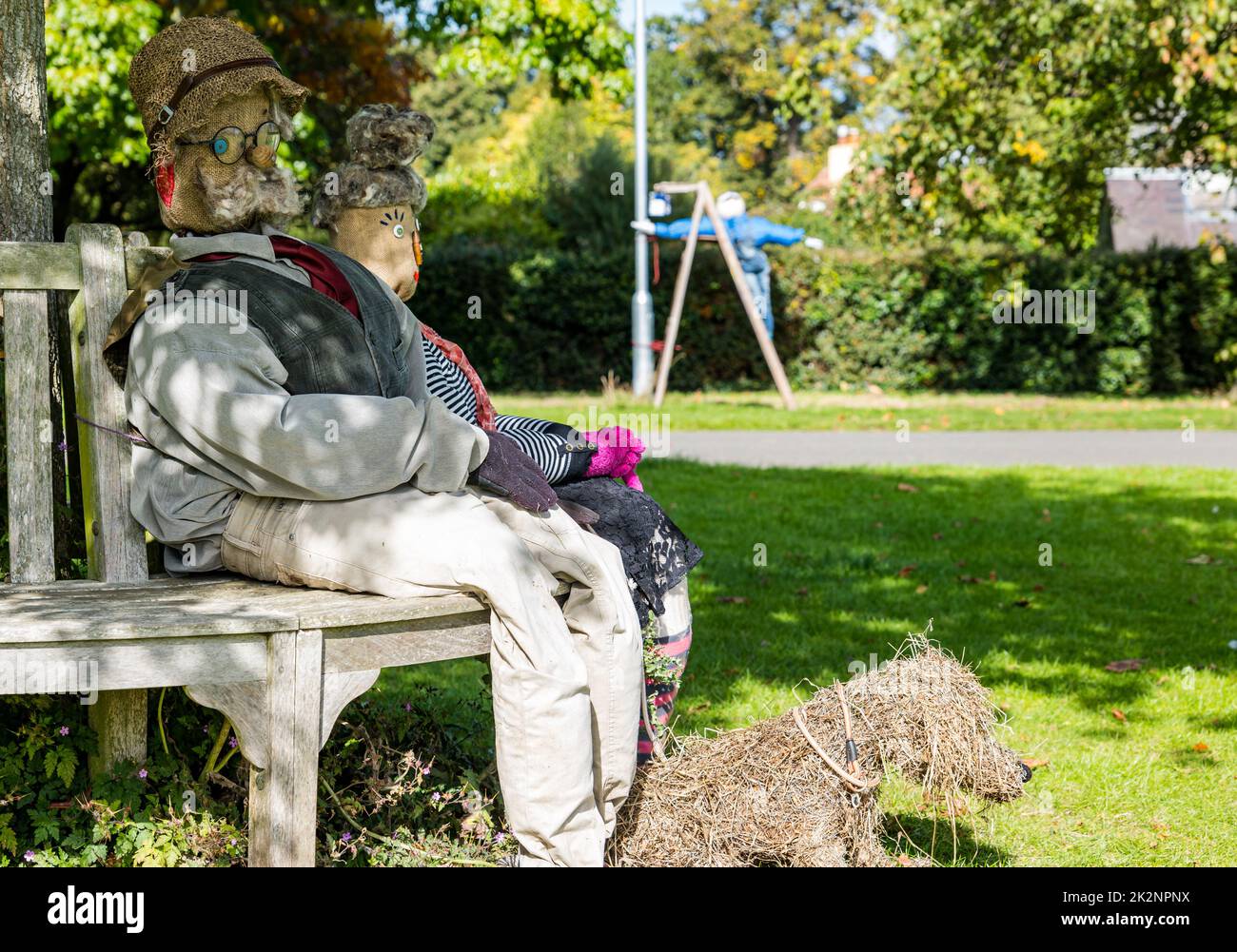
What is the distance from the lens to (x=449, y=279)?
17953 mm

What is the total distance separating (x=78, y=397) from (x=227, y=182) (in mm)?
592

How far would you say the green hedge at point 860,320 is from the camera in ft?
58.7

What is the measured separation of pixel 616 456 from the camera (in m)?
3.48

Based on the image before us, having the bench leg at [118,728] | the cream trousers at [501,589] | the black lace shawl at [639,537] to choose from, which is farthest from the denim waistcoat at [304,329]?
the bench leg at [118,728]

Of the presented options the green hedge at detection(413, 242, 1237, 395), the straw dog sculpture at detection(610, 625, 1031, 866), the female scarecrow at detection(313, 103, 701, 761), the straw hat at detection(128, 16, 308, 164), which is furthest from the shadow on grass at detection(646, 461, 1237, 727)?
the green hedge at detection(413, 242, 1237, 395)

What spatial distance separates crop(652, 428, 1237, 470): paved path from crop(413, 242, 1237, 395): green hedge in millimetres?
5075

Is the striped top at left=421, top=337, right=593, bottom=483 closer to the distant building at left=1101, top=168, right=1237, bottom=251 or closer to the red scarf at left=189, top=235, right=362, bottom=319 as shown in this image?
the red scarf at left=189, top=235, right=362, bottom=319

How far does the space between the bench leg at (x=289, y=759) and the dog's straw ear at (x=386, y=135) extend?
134 cm

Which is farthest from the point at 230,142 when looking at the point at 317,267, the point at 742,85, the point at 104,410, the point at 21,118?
the point at 742,85

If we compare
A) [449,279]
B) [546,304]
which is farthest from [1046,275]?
[449,279]

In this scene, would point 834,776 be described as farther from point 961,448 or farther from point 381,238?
point 961,448

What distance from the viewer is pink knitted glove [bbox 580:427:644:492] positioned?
3455mm

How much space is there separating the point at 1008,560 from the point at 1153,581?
71 cm
